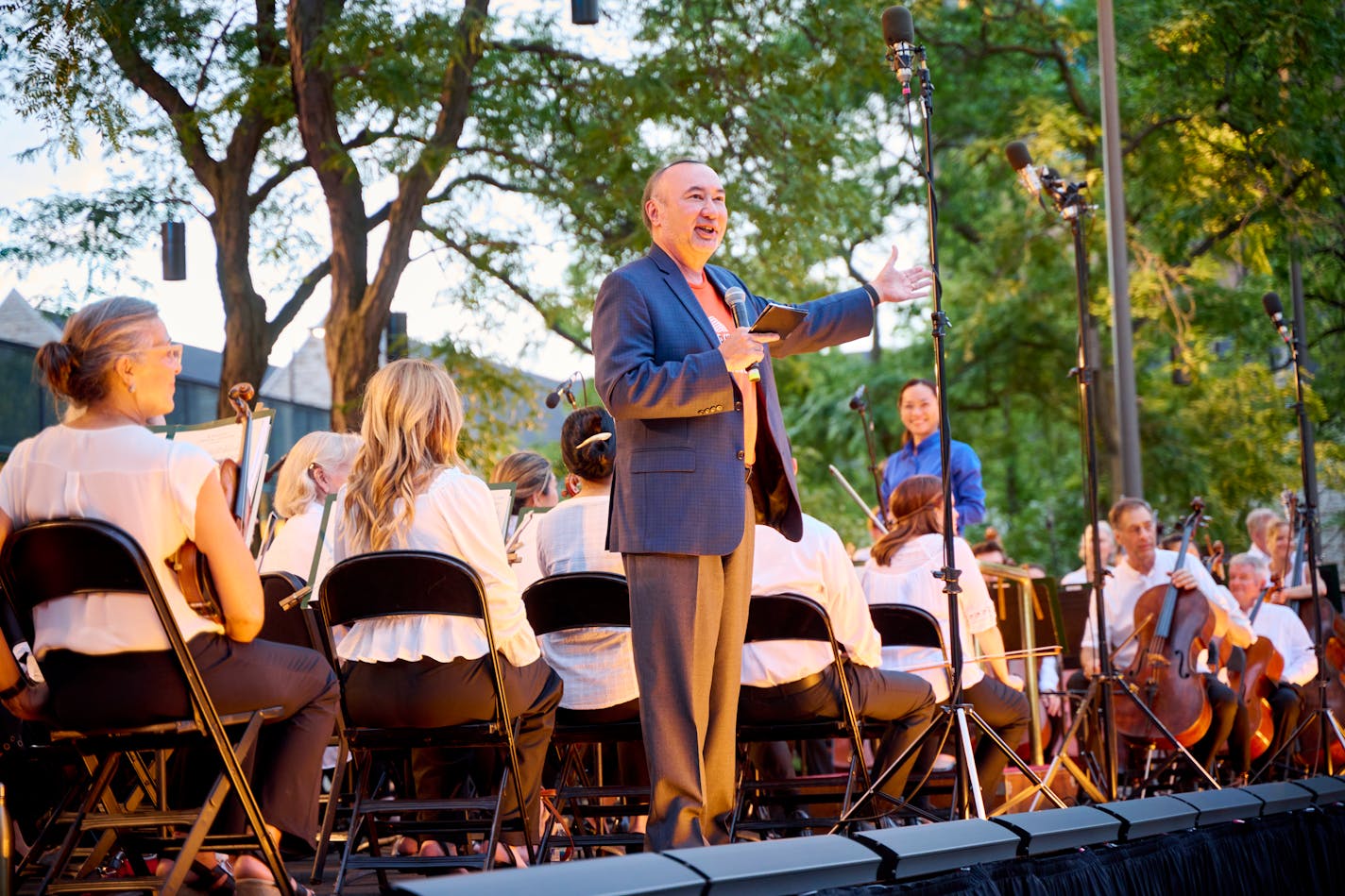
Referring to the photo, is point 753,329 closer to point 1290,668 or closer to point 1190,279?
point 1290,668

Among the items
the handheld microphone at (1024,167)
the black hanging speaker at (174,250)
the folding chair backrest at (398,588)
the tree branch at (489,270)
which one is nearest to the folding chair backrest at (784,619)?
the folding chair backrest at (398,588)

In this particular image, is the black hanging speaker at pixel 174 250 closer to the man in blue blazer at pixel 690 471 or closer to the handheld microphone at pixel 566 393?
the handheld microphone at pixel 566 393

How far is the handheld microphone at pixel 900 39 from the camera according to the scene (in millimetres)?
4656

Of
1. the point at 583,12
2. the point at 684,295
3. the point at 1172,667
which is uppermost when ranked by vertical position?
the point at 583,12

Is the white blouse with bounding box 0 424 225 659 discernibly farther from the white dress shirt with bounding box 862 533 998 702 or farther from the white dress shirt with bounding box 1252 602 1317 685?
the white dress shirt with bounding box 1252 602 1317 685

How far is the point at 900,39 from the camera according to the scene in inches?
186

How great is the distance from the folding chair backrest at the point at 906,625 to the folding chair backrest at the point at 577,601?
1.21 metres

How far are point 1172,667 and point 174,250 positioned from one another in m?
7.35

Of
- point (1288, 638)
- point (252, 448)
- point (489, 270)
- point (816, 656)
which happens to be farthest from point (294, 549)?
point (489, 270)

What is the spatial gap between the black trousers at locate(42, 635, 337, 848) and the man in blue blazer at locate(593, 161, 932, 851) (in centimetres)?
80

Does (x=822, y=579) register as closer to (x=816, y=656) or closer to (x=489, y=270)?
(x=816, y=656)

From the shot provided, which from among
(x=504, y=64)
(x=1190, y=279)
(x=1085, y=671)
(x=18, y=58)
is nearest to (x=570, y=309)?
(x=504, y=64)

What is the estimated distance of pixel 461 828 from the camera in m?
4.07

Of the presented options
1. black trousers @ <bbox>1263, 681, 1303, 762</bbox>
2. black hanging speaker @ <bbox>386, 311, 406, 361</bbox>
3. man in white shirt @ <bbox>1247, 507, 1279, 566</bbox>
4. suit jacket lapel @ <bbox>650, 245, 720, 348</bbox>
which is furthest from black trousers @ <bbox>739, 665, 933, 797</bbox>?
black hanging speaker @ <bbox>386, 311, 406, 361</bbox>
